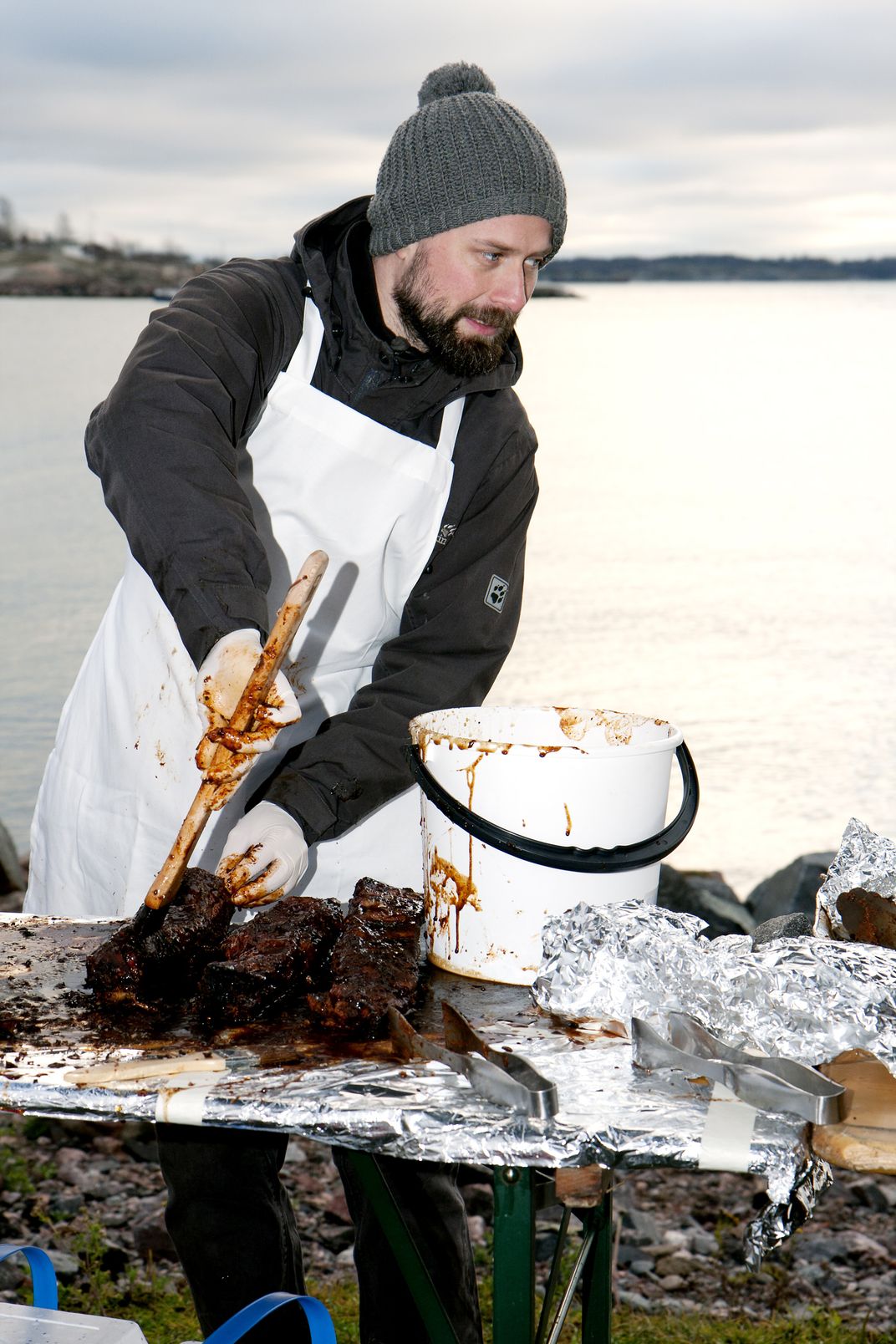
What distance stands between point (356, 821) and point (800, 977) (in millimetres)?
1024

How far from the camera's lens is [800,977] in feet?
4.99

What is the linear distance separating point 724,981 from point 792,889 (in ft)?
9.37

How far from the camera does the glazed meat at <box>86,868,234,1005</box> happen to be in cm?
165

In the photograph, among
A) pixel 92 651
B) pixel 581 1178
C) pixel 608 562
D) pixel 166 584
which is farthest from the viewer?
pixel 608 562

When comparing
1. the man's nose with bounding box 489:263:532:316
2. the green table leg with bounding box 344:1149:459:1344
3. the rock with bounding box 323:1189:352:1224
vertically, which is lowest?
the rock with bounding box 323:1189:352:1224

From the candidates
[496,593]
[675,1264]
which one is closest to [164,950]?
[496,593]

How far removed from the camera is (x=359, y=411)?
8.03ft

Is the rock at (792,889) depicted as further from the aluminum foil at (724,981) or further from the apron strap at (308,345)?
the aluminum foil at (724,981)

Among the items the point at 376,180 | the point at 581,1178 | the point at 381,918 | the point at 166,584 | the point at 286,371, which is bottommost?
the point at 581,1178

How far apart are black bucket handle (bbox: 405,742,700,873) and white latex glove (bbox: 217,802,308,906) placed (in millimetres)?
344

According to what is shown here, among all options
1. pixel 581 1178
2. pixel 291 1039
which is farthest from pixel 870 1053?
pixel 291 1039

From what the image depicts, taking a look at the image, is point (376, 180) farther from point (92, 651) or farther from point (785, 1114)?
point (785, 1114)

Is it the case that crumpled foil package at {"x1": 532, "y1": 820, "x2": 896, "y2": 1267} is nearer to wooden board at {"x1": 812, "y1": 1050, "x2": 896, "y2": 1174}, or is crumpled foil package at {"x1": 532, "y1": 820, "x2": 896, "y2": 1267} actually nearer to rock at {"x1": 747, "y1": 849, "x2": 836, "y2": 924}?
wooden board at {"x1": 812, "y1": 1050, "x2": 896, "y2": 1174}

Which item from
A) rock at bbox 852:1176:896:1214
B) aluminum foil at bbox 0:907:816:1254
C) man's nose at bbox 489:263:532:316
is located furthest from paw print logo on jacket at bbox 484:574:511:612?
rock at bbox 852:1176:896:1214
